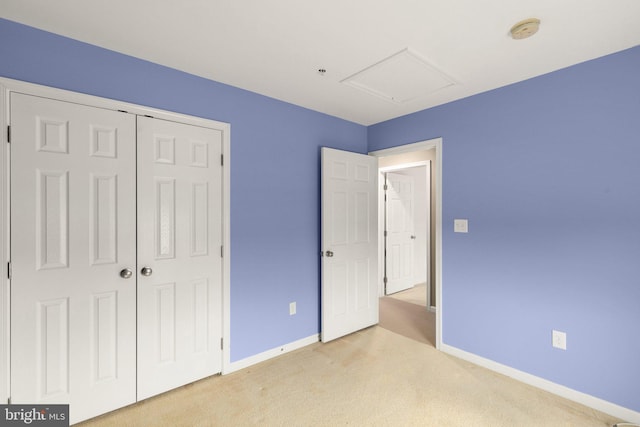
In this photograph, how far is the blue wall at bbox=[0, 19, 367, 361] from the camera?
1777mm

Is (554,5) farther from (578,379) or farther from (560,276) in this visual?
(578,379)

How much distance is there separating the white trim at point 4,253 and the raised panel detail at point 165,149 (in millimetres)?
756

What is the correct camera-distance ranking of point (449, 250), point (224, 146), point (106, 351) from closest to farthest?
point (106, 351) < point (224, 146) < point (449, 250)

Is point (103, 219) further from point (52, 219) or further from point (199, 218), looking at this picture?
point (199, 218)

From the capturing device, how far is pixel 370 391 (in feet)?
7.27

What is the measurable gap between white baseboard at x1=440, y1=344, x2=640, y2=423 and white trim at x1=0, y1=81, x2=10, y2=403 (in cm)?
332

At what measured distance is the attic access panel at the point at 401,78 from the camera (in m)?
2.10

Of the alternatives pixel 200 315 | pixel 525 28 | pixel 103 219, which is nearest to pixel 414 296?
pixel 200 315

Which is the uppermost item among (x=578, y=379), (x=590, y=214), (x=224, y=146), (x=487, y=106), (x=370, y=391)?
(x=487, y=106)

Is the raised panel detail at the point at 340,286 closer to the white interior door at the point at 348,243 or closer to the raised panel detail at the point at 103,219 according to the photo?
the white interior door at the point at 348,243

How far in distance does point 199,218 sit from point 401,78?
2005 millimetres

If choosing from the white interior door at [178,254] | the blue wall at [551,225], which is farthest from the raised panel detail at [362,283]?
the white interior door at [178,254]

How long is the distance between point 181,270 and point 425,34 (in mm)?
2368

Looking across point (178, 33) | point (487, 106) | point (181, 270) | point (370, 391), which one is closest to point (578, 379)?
point (370, 391)
